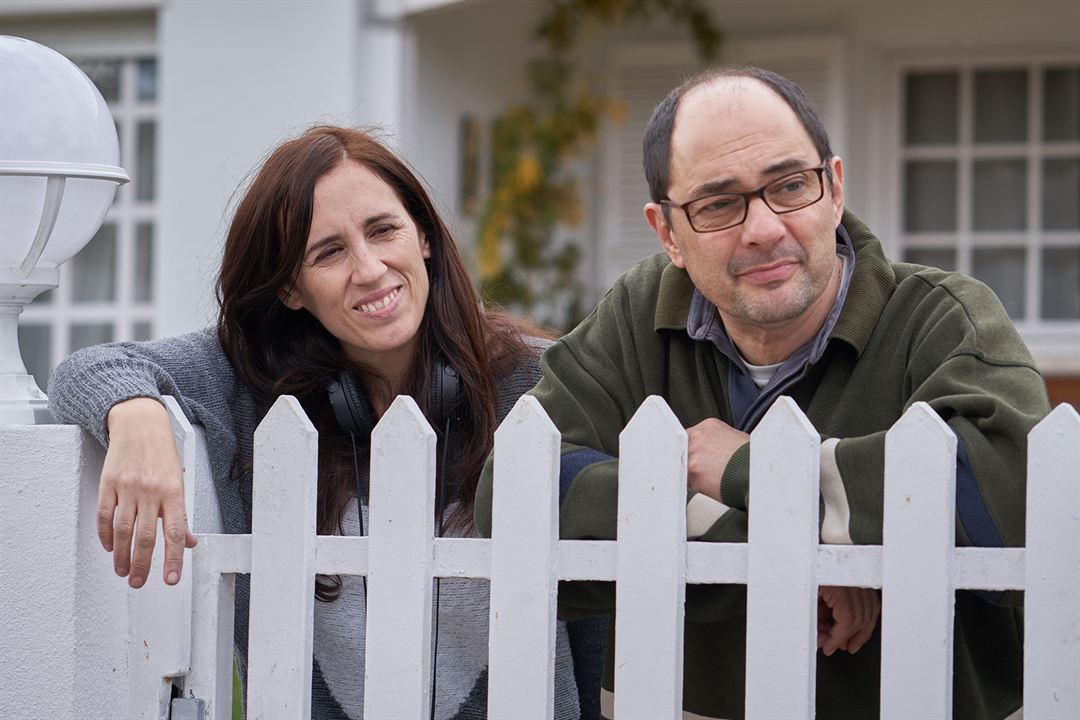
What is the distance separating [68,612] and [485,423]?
75cm

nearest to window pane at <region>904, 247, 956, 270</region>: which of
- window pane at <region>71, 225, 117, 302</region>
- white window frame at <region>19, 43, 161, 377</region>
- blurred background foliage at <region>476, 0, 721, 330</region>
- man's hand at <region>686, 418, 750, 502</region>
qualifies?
blurred background foliage at <region>476, 0, 721, 330</region>

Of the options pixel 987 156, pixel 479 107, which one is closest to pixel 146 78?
pixel 479 107

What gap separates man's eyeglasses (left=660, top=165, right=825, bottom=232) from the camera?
6.18 ft

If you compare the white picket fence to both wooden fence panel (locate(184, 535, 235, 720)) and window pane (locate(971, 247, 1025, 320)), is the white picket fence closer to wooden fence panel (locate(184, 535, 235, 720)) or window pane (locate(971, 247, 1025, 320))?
wooden fence panel (locate(184, 535, 235, 720))

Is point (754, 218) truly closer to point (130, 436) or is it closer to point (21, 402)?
point (130, 436)

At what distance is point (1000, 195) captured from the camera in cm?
610

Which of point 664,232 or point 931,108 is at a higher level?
point 931,108

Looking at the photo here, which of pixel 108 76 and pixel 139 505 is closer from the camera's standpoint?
pixel 139 505

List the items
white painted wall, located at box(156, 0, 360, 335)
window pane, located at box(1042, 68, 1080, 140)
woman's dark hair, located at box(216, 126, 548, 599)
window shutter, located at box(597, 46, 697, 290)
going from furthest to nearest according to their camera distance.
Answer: window shutter, located at box(597, 46, 697, 290) → window pane, located at box(1042, 68, 1080, 140) → white painted wall, located at box(156, 0, 360, 335) → woman's dark hair, located at box(216, 126, 548, 599)

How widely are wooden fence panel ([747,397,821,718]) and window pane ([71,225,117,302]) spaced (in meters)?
5.05

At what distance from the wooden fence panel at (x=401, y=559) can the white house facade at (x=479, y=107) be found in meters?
3.90

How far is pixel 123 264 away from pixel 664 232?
471 centimetres

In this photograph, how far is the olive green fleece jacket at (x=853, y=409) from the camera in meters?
1.69

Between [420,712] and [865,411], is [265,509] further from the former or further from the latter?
[865,411]
